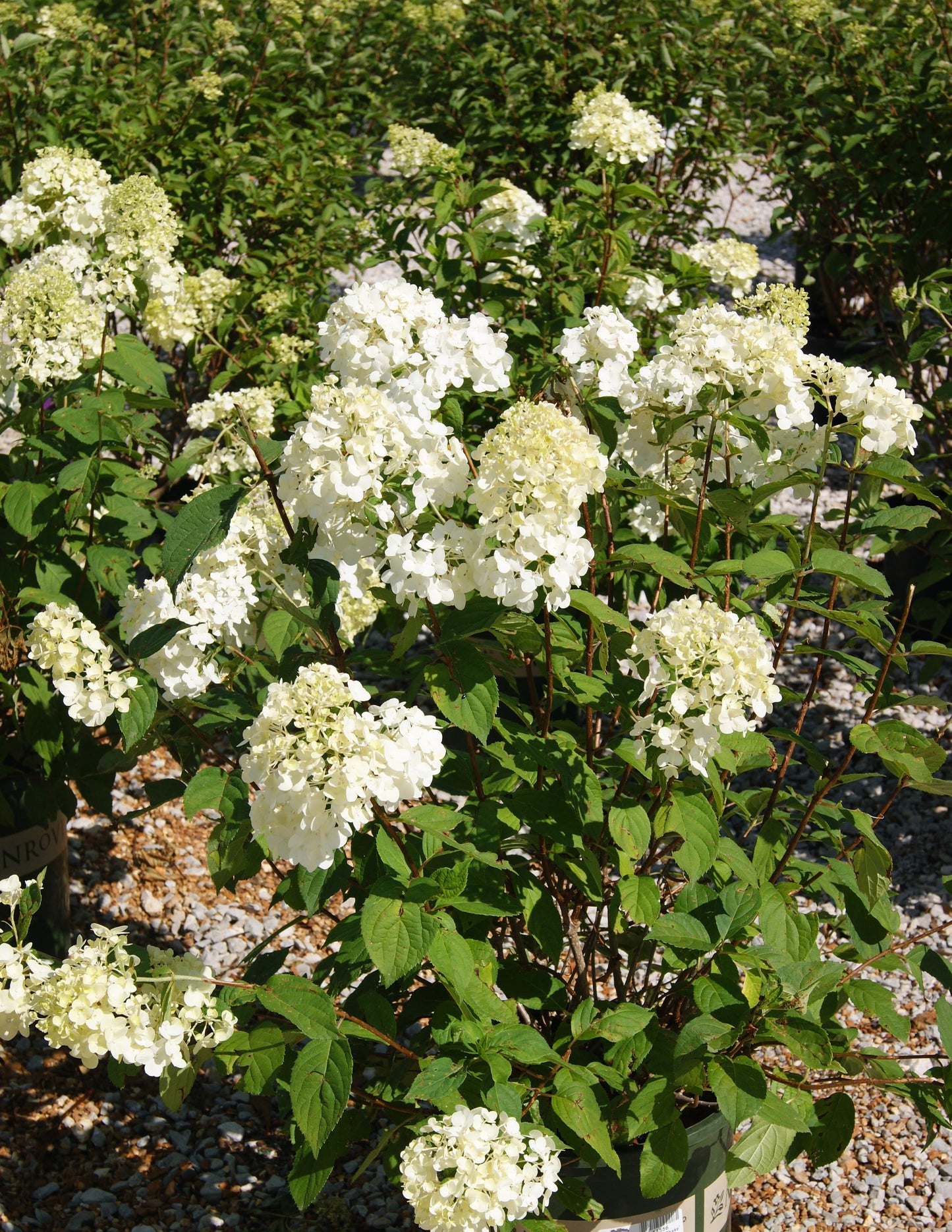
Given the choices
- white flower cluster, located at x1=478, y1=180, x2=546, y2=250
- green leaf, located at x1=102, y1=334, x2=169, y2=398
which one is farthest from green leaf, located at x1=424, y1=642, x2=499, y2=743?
white flower cluster, located at x1=478, y1=180, x2=546, y2=250

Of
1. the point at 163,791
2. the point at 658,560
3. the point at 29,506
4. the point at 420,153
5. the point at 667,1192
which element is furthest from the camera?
the point at 420,153

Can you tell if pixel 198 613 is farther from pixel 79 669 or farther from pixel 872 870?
pixel 872 870

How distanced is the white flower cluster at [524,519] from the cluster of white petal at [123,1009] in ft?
2.01

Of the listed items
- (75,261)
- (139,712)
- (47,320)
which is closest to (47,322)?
(47,320)

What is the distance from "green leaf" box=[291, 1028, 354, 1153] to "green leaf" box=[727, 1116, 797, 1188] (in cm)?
59

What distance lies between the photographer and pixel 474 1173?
1.43 metres

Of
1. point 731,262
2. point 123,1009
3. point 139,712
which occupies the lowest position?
point 123,1009

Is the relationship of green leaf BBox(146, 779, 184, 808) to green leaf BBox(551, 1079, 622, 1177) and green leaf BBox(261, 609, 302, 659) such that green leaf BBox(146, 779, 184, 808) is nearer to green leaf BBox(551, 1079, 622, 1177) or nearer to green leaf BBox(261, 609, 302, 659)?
green leaf BBox(261, 609, 302, 659)

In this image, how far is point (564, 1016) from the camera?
2.08 metres

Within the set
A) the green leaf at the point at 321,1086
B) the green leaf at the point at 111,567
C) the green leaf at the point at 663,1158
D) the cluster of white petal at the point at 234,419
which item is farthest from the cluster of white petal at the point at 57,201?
the green leaf at the point at 663,1158

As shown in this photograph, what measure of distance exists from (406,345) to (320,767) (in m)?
0.62

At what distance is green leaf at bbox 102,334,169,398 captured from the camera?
8.80ft

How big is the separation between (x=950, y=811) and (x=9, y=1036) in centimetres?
310

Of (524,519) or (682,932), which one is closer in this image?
(524,519)
